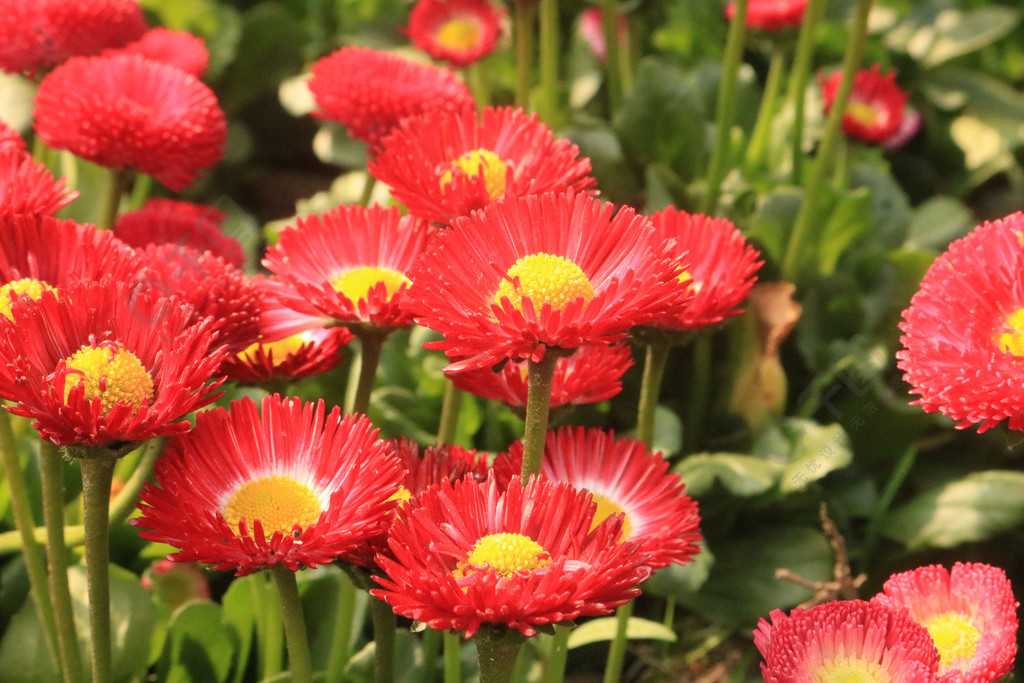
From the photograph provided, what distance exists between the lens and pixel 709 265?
1.16 metres

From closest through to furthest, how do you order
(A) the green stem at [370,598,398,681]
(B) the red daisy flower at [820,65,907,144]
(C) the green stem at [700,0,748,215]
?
(A) the green stem at [370,598,398,681]
(C) the green stem at [700,0,748,215]
(B) the red daisy flower at [820,65,907,144]

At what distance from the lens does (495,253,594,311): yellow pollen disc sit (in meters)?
0.87

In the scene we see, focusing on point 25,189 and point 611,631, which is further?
point 611,631

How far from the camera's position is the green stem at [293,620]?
92 centimetres

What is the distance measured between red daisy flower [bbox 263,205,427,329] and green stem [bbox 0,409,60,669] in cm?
31

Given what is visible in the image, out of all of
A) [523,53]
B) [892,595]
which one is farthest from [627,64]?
[892,595]

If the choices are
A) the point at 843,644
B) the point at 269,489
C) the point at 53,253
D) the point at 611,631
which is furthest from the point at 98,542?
the point at 611,631

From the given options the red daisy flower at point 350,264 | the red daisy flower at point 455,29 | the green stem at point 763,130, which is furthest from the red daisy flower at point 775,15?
the red daisy flower at point 350,264

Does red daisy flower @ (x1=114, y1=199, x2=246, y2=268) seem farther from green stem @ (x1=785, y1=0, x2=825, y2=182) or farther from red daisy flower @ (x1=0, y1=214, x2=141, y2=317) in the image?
green stem @ (x1=785, y1=0, x2=825, y2=182)

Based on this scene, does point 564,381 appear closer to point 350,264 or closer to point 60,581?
point 350,264

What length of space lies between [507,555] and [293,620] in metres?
0.25

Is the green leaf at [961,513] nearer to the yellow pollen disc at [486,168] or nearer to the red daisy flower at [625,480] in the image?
the red daisy flower at [625,480]

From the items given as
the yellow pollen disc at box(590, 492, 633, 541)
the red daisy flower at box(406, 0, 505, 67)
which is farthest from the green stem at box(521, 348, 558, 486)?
the red daisy flower at box(406, 0, 505, 67)

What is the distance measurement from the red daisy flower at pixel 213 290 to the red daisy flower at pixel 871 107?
68.4 inches
